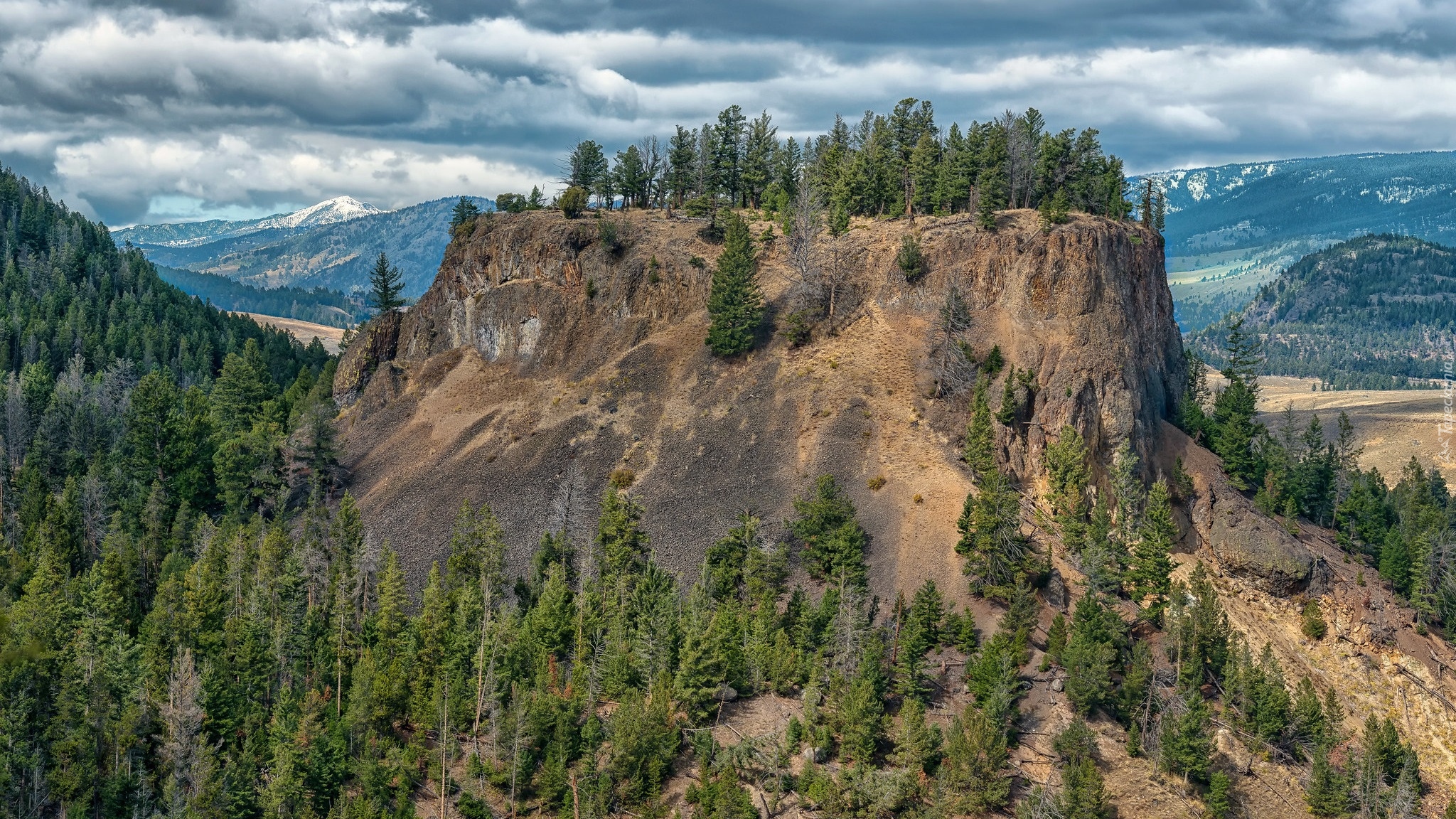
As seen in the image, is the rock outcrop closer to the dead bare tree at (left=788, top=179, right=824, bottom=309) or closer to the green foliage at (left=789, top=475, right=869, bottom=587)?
the green foliage at (left=789, top=475, right=869, bottom=587)

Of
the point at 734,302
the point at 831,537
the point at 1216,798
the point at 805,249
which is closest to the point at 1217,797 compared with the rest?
the point at 1216,798

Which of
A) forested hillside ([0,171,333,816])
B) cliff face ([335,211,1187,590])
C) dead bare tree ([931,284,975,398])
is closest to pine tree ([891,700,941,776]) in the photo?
cliff face ([335,211,1187,590])

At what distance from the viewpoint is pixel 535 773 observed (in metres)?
87.7

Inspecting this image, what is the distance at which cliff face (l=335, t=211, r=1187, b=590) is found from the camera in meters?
117

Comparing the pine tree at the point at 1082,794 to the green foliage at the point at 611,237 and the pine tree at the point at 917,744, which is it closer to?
the pine tree at the point at 917,744

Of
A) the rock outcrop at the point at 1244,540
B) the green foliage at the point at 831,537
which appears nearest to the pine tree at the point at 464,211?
the green foliage at the point at 831,537

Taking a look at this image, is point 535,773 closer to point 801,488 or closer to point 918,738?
point 918,738

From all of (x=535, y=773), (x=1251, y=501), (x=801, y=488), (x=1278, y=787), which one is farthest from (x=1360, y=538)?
(x=535, y=773)

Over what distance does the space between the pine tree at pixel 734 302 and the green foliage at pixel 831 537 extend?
2918cm

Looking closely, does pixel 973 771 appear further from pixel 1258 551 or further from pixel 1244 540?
pixel 1244 540

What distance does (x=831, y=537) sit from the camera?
10525cm

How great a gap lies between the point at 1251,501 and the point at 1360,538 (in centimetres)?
1687

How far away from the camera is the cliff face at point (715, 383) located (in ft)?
384

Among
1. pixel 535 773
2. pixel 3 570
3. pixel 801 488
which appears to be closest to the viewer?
pixel 535 773
